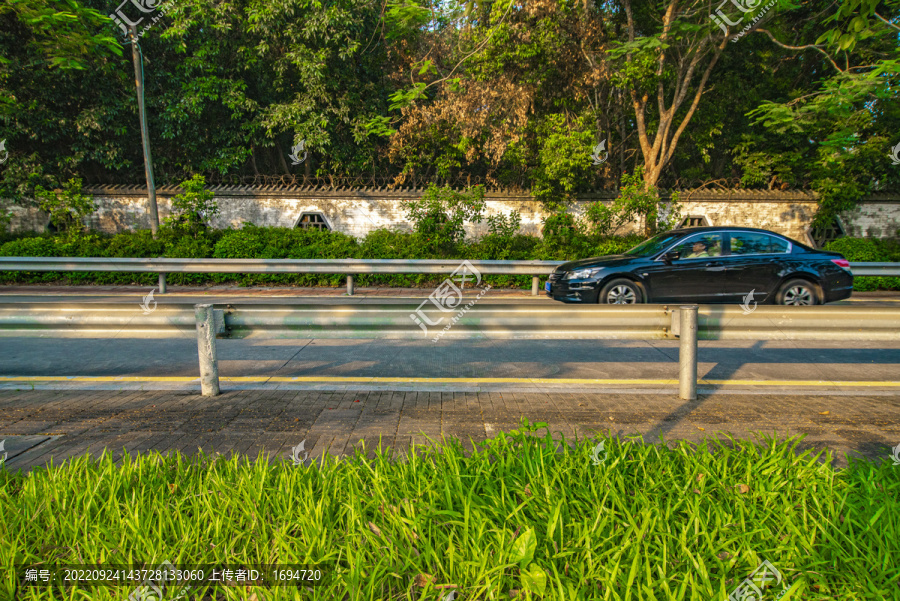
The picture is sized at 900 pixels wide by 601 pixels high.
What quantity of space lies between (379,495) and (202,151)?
19813 millimetres

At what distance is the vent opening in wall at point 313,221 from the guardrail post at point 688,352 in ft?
50.3

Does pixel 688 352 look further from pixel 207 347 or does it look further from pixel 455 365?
pixel 207 347

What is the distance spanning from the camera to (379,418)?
3.98m

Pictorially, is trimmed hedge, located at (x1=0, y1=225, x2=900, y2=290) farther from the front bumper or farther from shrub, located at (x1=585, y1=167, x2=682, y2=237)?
the front bumper

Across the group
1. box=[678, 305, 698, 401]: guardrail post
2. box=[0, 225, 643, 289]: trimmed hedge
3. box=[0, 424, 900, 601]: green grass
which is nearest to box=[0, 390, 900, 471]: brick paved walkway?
box=[678, 305, 698, 401]: guardrail post

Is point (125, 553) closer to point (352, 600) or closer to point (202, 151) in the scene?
point (352, 600)

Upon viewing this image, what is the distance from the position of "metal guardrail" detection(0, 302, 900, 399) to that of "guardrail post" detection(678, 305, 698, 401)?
0.04 ft

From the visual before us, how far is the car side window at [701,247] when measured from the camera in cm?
896

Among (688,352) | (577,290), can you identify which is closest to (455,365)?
(688,352)

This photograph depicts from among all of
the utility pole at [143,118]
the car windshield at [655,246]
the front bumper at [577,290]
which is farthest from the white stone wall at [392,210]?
the front bumper at [577,290]

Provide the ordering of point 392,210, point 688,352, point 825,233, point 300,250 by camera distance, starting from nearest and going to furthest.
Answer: point 688,352 → point 300,250 → point 825,233 → point 392,210

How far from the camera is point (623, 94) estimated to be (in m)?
17.8

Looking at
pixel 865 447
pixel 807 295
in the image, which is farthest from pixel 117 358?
pixel 807 295

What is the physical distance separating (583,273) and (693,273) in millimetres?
1914
